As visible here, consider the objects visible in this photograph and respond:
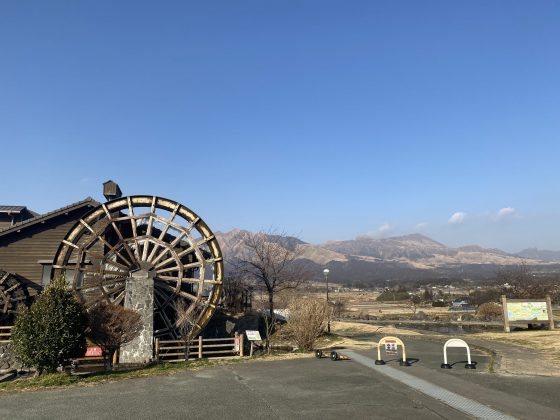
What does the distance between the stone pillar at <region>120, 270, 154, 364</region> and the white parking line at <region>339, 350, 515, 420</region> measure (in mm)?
9100

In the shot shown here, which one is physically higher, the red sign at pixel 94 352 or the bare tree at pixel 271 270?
the bare tree at pixel 271 270

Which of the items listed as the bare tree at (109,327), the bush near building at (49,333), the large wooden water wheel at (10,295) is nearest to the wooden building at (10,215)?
the large wooden water wheel at (10,295)

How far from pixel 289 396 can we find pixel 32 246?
20.6m

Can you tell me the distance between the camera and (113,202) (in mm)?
23234

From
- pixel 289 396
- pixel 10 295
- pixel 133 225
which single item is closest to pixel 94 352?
pixel 133 225

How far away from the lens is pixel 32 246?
2491 cm

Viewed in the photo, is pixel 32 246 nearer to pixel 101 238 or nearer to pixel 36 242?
pixel 36 242

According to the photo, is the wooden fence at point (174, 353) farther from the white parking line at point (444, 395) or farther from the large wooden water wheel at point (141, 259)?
the white parking line at point (444, 395)

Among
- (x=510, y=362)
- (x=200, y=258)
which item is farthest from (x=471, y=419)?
(x=200, y=258)

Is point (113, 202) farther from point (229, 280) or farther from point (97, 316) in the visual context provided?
point (229, 280)

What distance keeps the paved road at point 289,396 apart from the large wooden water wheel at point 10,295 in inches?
536

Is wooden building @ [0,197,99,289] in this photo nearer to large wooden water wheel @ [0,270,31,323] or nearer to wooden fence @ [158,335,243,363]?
large wooden water wheel @ [0,270,31,323]

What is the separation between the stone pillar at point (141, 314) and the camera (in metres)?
17.8

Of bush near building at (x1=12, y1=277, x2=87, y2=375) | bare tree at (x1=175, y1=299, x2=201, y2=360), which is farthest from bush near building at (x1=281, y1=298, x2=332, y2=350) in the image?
bush near building at (x1=12, y1=277, x2=87, y2=375)
